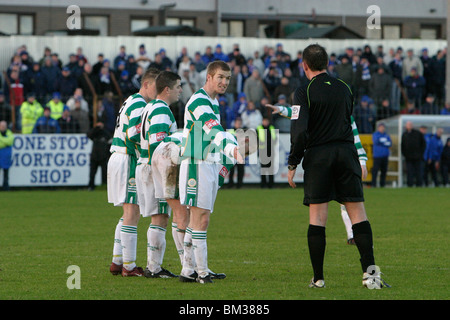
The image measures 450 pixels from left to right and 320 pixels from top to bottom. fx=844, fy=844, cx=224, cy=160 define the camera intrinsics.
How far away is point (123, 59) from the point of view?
30.0 meters

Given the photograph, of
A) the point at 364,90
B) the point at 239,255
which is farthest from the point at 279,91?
the point at 239,255

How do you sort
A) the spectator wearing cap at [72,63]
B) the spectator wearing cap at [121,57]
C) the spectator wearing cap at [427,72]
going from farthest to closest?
the spectator wearing cap at [427,72]
the spectator wearing cap at [121,57]
the spectator wearing cap at [72,63]

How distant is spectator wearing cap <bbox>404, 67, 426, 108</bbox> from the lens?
104 feet

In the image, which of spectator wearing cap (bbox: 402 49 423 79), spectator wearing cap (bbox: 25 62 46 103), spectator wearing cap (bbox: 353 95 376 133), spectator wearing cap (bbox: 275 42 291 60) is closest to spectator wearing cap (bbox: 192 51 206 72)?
spectator wearing cap (bbox: 275 42 291 60)

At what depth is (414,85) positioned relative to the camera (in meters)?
31.8

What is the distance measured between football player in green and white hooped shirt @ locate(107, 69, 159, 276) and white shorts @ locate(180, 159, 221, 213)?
1085 mm

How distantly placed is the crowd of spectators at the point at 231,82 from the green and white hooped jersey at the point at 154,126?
59.7 ft

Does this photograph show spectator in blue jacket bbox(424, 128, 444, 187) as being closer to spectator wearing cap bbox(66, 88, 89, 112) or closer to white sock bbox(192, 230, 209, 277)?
spectator wearing cap bbox(66, 88, 89, 112)

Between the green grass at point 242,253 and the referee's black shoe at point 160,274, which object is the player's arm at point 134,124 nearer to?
the referee's black shoe at point 160,274

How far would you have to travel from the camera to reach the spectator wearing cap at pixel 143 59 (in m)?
29.6

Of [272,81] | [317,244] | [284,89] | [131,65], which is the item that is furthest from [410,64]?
[317,244]

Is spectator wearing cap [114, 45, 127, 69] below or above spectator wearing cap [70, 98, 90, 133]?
above

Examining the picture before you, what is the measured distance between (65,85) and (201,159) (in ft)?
65.9

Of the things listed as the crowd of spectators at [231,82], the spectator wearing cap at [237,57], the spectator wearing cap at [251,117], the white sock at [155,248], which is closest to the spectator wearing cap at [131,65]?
the crowd of spectators at [231,82]
